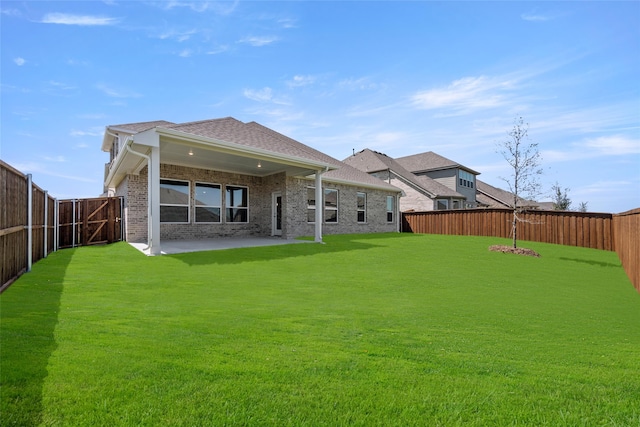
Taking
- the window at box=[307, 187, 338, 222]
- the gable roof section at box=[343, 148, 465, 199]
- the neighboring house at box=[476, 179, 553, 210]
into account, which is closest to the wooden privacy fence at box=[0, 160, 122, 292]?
the window at box=[307, 187, 338, 222]

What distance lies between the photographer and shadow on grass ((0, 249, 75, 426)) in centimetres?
199

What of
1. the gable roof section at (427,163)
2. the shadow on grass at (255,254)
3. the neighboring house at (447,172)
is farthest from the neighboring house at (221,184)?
the gable roof section at (427,163)

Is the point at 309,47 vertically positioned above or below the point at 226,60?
above

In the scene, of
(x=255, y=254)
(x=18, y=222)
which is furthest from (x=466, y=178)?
(x=18, y=222)

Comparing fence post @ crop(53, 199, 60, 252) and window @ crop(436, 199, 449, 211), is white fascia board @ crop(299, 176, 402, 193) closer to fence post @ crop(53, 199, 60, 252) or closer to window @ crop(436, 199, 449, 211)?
window @ crop(436, 199, 449, 211)

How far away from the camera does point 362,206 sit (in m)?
19.8

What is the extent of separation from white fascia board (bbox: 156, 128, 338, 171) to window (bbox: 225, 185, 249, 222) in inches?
164

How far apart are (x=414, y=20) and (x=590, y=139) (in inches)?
381

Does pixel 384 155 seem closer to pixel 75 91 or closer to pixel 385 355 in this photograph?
pixel 75 91

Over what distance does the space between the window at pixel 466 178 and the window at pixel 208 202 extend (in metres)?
25.0

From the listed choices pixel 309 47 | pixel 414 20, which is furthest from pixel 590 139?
pixel 309 47

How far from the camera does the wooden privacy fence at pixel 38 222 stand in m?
5.33

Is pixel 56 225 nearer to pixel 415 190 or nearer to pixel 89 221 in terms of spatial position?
pixel 89 221

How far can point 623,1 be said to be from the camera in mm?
7898
